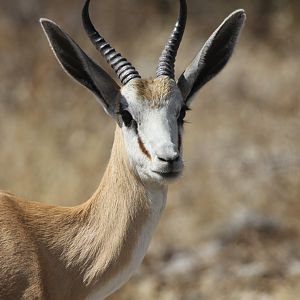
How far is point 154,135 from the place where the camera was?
7.17 m

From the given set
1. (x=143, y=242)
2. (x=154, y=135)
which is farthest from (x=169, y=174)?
(x=143, y=242)

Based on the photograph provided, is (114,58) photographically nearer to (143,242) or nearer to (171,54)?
(171,54)

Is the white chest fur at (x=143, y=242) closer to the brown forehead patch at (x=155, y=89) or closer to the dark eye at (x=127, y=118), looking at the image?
the dark eye at (x=127, y=118)

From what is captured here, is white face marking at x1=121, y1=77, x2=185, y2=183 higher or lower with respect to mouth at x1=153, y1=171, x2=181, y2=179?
higher

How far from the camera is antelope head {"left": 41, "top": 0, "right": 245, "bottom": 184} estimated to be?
7141 mm

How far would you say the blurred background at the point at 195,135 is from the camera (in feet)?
51.5

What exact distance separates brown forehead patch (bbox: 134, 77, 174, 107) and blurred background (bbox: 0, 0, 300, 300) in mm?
7516

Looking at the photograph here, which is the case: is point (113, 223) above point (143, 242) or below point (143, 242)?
above

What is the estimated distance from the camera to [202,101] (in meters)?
18.3

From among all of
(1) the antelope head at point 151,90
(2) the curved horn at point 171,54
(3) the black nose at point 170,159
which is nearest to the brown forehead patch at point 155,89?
(1) the antelope head at point 151,90

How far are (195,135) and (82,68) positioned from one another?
1023 centimetres

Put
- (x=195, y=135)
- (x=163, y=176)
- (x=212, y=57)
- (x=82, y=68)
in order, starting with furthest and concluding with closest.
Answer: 1. (x=195, y=135)
2. (x=212, y=57)
3. (x=82, y=68)
4. (x=163, y=176)

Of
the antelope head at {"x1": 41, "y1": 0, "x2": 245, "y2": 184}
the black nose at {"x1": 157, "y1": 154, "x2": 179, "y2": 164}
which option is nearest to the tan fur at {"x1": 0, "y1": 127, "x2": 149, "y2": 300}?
the antelope head at {"x1": 41, "y1": 0, "x2": 245, "y2": 184}

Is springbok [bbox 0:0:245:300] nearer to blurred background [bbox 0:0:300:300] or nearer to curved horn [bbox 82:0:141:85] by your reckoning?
curved horn [bbox 82:0:141:85]
